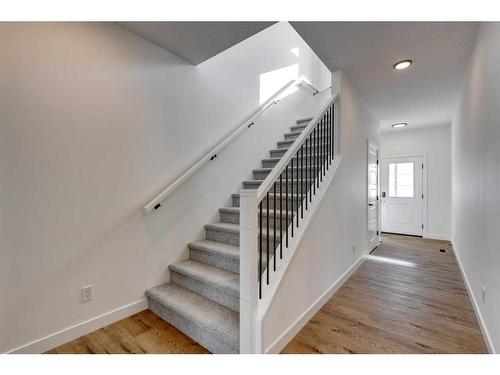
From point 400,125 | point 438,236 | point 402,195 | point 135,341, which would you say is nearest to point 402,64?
point 400,125

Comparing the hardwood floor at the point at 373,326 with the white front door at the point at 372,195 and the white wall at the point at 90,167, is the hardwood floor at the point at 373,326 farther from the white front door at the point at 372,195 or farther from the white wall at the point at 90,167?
the white front door at the point at 372,195

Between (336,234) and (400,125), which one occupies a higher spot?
(400,125)

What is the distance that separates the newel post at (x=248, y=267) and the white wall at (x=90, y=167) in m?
1.20

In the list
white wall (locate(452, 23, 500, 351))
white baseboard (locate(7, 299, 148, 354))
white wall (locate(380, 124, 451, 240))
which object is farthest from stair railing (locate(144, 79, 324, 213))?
white wall (locate(380, 124, 451, 240))

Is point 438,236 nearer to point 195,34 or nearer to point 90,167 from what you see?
point 195,34

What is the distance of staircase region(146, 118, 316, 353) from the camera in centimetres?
170

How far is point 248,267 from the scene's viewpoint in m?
1.46

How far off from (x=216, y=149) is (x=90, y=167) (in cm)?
128

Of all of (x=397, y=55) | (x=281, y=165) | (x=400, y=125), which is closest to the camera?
(x=281, y=165)

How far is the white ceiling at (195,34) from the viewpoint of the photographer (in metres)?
2.01

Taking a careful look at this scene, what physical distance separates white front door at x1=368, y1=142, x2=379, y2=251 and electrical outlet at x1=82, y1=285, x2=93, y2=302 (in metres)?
3.90

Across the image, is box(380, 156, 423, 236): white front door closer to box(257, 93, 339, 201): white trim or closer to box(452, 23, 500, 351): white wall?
box(452, 23, 500, 351): white wall

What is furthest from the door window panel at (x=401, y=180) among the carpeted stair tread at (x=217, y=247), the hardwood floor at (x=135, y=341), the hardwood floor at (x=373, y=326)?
the hardwood floor at (x=135, y=341)
